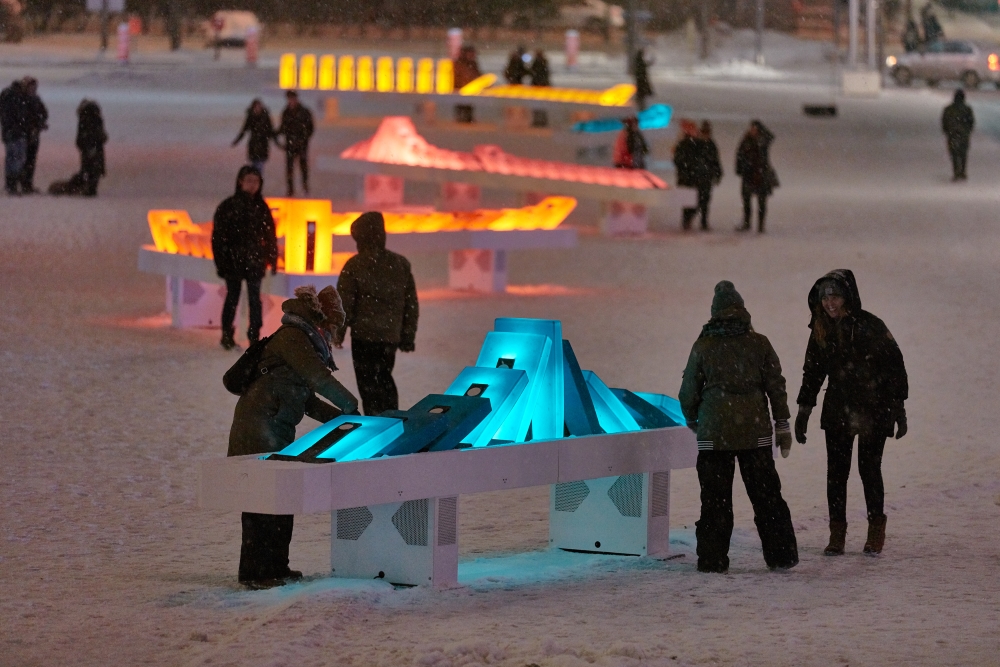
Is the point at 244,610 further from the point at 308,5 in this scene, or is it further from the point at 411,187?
the point at 308,5

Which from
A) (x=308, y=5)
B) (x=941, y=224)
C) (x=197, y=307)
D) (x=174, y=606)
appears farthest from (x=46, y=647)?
(x=308, y=5)

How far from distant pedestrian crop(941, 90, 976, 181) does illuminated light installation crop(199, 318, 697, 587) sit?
19.4 m

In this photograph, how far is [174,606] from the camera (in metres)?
6.41

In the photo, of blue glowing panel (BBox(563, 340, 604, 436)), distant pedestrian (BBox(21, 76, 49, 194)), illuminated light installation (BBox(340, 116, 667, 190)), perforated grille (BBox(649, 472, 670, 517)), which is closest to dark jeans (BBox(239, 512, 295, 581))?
blue glowing panel (BBox(563, 340, 604, 436))

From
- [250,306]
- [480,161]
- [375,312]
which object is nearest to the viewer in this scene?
[375,312]

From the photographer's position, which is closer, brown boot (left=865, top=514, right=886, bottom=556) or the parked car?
brown boot (left=865, top=514, right=886, bottom=556)

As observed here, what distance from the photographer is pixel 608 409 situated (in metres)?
7.43

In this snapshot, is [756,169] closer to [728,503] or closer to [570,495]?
[570,495]

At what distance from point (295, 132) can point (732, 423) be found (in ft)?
57.3

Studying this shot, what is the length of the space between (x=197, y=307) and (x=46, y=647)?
8.28m

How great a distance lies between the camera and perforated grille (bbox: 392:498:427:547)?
662 centimetres

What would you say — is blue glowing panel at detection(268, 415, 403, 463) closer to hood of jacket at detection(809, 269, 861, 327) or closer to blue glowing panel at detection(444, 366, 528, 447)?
blue glowing panel at detection(444, 366, 528, 447)

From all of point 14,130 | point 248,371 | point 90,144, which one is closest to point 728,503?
point 248,371

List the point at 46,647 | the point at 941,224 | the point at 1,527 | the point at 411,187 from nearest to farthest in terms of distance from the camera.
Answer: the point at 46,647 < the point at 1,527 < the point at 941,224 < the point at 411,187
